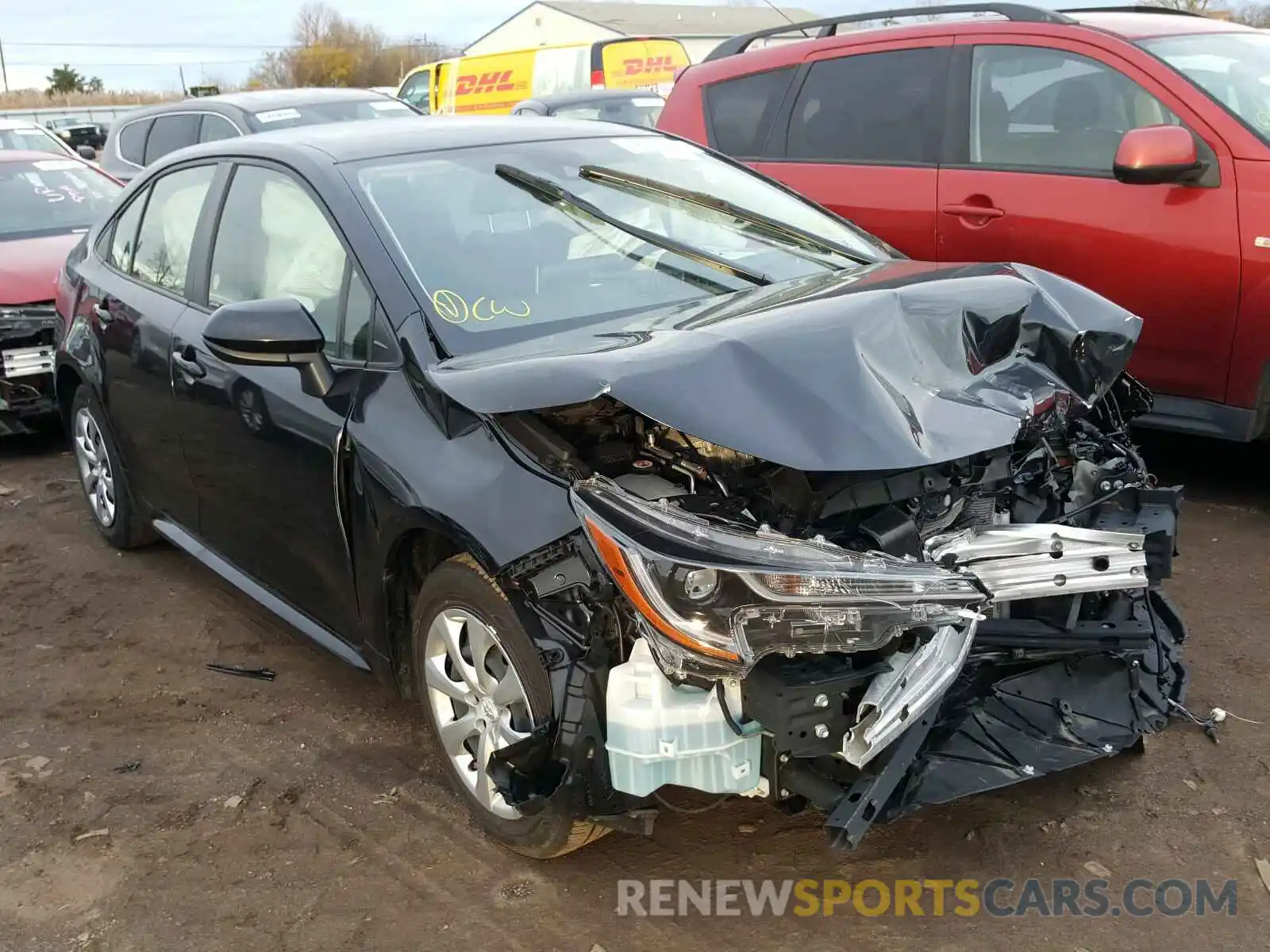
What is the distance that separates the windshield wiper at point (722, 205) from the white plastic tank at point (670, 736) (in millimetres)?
1816

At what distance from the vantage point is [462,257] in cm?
329

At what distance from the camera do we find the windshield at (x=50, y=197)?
305 inches

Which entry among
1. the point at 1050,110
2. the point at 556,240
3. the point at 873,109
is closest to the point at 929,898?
the point at 556,240

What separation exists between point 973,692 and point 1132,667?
46 cm

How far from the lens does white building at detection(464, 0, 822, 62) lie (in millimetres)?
45344

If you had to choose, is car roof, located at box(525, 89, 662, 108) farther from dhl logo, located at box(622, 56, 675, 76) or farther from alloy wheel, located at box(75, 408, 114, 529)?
alloy wheel, located at box(75, 408, 114, 529)

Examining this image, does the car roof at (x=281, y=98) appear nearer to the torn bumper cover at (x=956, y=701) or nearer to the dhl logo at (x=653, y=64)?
the dhl logo at (x=653, y=64)

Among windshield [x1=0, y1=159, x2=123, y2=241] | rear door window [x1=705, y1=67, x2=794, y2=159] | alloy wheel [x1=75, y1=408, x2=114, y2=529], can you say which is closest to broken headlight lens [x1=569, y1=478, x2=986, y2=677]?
alloy wheel [x1=75, y1=408, x2=114, y2=529]

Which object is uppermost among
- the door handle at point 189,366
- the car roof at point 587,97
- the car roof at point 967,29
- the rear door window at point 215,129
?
the car roof at point 967,29

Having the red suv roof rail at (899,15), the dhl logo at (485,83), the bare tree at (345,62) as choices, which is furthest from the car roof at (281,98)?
the bare tree at (345,62)

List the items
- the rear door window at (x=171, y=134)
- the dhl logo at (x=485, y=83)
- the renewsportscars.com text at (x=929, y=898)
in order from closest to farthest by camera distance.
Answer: the renewsportscars.com text at (x=929, y=898) < the rear door window at (x=171, y=134) < the dhl logo at (x=485, y=83)

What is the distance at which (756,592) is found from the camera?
2332 mm

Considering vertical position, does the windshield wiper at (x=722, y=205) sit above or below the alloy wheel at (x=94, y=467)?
above

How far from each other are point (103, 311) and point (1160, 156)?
4.12m
